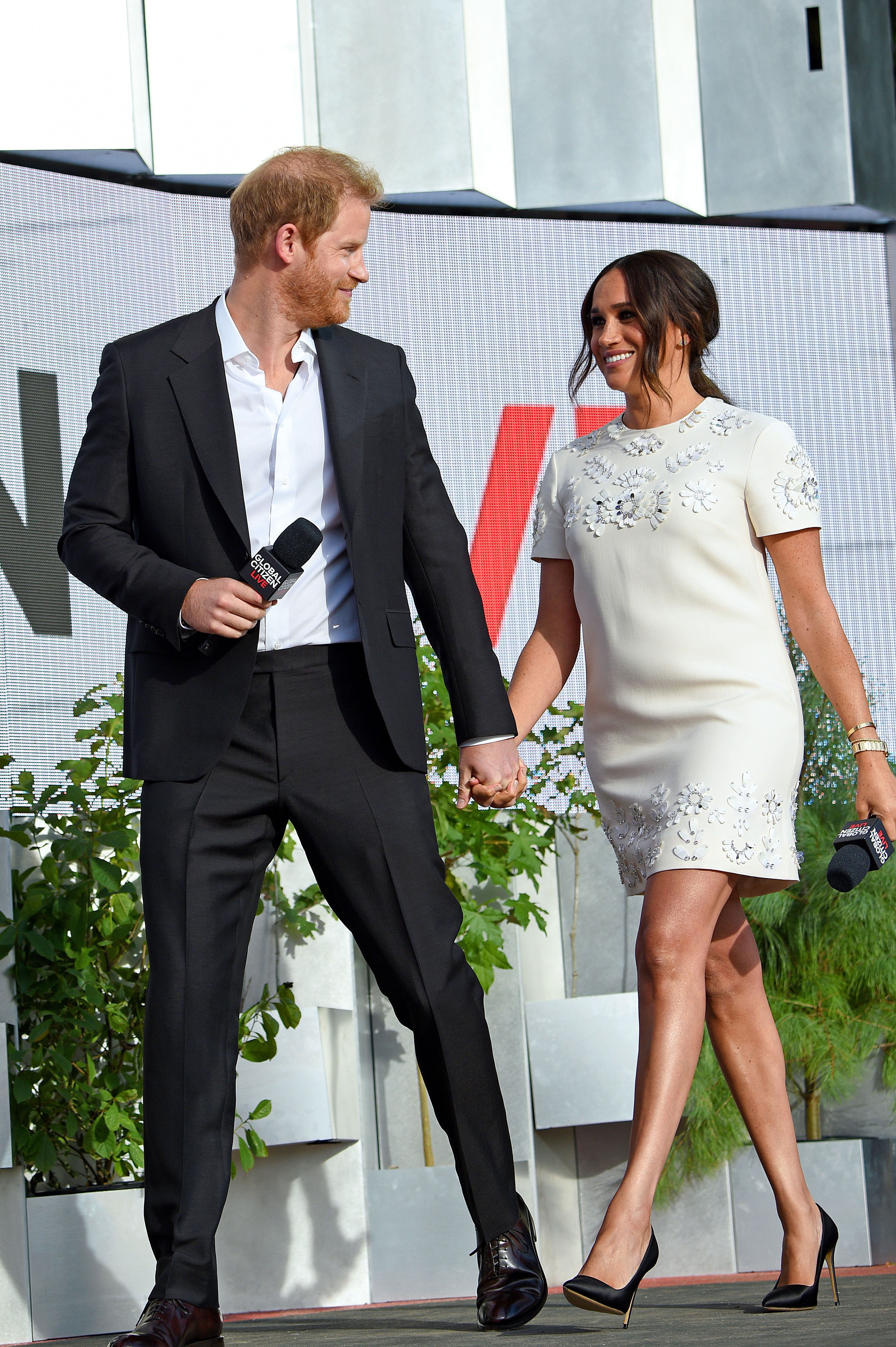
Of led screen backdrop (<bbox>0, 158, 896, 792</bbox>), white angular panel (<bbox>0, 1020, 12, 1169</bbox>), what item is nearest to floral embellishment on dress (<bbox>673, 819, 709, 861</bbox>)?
white angular panel (<bbox>0, 1020, 12, 1169</bbox>)

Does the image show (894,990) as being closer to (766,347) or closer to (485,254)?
(766,347)

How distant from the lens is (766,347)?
486 cm

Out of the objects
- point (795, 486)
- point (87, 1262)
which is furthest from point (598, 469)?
point (87, 1262)

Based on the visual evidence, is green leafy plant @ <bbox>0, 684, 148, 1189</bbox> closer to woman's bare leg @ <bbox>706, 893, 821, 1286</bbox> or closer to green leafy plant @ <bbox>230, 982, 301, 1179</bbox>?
green leafy plant @ <bbox>230, 982, 301, 1179</bbox>

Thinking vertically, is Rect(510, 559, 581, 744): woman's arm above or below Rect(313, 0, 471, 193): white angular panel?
below

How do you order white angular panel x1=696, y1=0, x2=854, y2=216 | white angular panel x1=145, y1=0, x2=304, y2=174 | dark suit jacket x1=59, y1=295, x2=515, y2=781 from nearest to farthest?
dark suit jacket x1=59, y1=295, x2=515, y2=781 → white angular panel x1=145, y1=0, x2=304, y2=174 → white angular panel x1=696, y1=0, x2=854, y2=216

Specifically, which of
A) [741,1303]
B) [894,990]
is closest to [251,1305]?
[741,1303]

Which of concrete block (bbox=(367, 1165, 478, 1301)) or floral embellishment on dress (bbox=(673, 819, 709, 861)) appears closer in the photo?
floral embellishment on dress (bbox=(673, 819, 709, 861))

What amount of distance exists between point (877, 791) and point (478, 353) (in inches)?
106

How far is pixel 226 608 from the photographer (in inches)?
78.4

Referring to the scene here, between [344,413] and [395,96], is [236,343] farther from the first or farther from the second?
[395,96]

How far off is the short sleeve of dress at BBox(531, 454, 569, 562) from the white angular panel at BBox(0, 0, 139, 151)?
7.62 feet

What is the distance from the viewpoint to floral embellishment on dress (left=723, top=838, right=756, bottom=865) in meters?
2.21

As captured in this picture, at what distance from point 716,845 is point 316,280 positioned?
0.95 meters
